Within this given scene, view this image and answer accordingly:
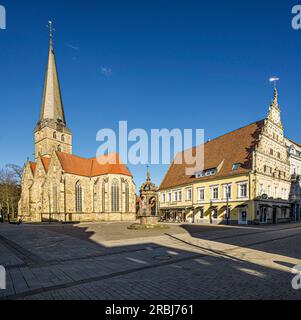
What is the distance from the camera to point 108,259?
31.3ft

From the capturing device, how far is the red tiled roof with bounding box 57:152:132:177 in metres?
48.6

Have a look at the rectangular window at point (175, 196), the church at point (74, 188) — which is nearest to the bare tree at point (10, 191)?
the church at point (74, 188)

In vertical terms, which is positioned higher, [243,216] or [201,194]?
[201,194]

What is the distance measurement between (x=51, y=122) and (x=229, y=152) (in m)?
43.7

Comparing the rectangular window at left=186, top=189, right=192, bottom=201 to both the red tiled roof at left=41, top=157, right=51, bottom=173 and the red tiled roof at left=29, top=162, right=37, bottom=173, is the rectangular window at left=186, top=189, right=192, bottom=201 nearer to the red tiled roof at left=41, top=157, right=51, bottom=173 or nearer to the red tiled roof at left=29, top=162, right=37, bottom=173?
the red tiled roof at left=41, top=157, right=51, bottom=173

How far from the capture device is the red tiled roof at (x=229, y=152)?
33.4 meters

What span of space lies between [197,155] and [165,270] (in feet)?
126

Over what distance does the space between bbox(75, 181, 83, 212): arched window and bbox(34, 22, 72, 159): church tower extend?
13.7 m

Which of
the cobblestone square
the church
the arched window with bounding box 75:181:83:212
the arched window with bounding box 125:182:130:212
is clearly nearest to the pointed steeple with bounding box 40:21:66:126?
the church

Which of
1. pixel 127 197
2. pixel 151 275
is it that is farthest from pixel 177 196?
pixel 151 275

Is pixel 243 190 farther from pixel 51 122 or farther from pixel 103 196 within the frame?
pixel 51 122

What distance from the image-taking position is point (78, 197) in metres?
48.8
